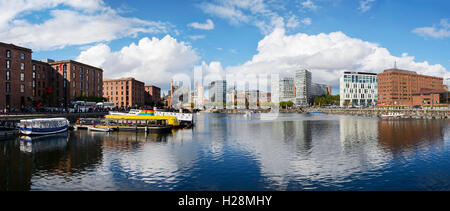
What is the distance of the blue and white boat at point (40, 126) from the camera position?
216ft

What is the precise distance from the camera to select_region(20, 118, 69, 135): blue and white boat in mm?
65750

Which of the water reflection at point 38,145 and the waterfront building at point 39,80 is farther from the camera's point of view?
the waterfront building at point 39,80

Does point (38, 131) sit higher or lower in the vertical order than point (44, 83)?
lower

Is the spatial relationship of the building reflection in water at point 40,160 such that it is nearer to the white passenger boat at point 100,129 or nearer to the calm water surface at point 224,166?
the calm water surface at point 224,166

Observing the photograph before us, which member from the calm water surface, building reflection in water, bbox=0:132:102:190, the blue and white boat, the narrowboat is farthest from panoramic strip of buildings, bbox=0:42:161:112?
the calm water surface

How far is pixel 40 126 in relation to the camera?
67688mm

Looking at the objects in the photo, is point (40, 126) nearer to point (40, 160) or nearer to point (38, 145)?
point (38, 145)

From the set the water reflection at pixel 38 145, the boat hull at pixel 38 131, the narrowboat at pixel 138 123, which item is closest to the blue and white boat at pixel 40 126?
the boat hull at pixel 38 131

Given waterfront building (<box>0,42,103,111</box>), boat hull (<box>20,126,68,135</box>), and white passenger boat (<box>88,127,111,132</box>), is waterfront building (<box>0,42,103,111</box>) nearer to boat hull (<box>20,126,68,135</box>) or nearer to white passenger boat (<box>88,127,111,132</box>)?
white passenger boat (<box>88,127,111,132</box>)

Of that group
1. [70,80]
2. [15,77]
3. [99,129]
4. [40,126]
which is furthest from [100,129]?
[70,80]

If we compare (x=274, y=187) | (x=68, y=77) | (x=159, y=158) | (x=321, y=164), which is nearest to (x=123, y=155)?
(x=159, y=158)
